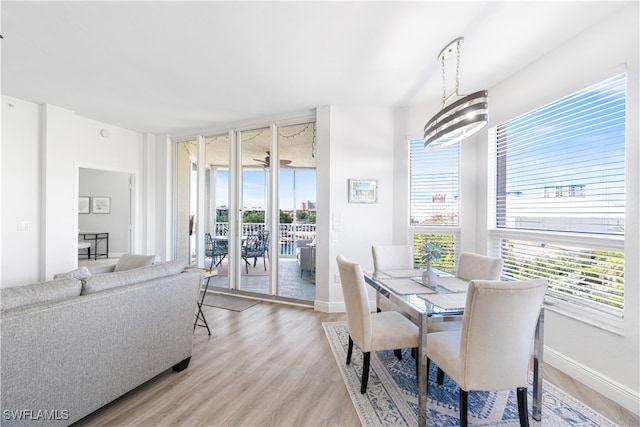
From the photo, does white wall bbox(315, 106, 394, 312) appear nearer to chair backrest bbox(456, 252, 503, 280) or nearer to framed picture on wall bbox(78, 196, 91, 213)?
chair backrest bbox(456, 252, 503, 280)

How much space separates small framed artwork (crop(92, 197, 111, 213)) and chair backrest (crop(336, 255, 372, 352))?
8336 mm

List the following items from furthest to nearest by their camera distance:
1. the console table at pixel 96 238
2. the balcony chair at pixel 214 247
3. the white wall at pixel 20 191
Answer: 1. the console table at pixel 96 238
2. the balcony chair at pixel 214 247
3. the white wall at pixel 20 191

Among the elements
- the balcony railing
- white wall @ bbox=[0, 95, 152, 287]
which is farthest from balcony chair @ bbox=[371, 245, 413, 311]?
white wall @ bbox=[0, 95, 152, 287]

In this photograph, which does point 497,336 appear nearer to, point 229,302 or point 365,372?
point 365,372

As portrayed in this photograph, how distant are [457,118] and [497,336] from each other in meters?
1.43

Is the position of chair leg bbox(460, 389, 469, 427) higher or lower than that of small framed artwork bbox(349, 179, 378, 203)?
lower

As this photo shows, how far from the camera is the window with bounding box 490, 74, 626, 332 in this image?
214 cm

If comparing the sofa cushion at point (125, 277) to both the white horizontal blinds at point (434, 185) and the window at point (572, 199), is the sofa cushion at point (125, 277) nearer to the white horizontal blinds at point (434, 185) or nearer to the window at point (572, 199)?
the white horizontal blinds at point (434, 185)

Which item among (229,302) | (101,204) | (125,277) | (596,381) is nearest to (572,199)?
(596,381)

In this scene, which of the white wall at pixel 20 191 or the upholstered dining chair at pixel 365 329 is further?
the white wall at pixel 20 191

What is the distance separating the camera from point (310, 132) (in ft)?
14.5

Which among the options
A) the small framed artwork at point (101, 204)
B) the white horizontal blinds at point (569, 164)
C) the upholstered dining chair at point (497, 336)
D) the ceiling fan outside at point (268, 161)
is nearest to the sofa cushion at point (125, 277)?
the upholstered dining chair at point (497, 336)

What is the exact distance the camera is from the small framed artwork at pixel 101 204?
777cm

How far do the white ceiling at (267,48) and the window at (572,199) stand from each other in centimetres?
66
